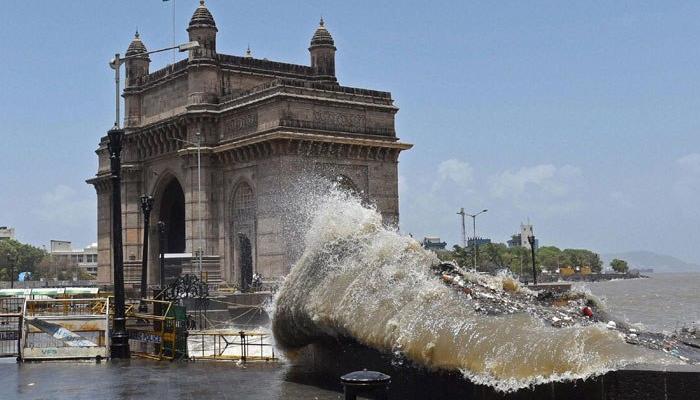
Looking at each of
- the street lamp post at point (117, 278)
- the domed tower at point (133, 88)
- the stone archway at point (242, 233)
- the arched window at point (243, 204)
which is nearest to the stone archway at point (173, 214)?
the domed tower at point (133, 88)

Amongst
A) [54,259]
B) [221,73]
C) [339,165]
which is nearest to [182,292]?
[339,165]

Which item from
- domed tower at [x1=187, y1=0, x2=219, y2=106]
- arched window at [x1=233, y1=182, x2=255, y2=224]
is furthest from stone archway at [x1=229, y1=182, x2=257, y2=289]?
domed tower at [x1=187, y1=0, x2=219, y2=106]

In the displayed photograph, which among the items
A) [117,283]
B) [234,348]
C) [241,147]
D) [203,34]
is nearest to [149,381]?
[117,283]

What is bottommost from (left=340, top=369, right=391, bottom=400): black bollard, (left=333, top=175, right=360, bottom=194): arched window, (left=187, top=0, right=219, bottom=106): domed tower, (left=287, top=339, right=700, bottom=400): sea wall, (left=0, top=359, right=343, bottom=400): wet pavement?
(left=0, top=359, right=343, bottom=400): wet pavement

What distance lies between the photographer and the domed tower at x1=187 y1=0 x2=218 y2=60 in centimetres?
5109

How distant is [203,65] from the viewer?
50.6m

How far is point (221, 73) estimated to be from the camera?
2030 inches

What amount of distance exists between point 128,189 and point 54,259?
124739 mm

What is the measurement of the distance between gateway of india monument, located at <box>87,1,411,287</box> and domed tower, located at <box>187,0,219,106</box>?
58 mm

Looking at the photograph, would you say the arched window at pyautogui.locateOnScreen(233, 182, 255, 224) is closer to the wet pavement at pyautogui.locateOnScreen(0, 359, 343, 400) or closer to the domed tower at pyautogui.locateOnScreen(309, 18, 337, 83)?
the domed tower at pyautogui.locateOnScreen(309, 18, 337, 83)

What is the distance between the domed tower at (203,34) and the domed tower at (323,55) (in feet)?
23.4

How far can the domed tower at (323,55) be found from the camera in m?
55.6

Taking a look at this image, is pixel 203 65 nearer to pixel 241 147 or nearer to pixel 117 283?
pixel 241 147

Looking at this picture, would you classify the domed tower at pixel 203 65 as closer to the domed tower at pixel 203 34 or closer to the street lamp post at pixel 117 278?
the domed tower at pixel 203 34
